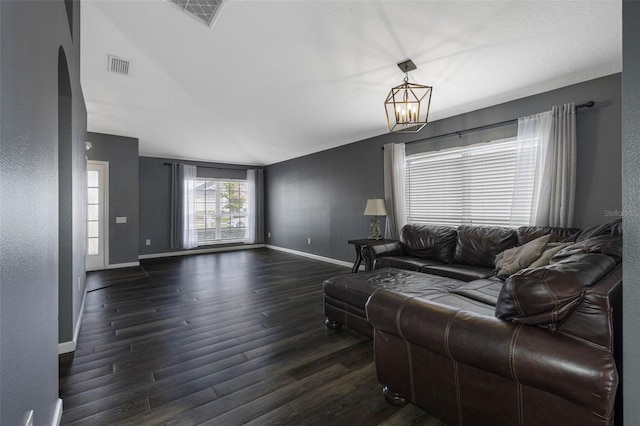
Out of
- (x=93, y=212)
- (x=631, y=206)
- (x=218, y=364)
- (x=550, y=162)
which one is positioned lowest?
(x=218, y=364)

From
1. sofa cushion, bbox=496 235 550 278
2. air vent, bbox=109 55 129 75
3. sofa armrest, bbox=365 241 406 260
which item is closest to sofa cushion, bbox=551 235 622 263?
sofa cushion, bbox=496 235 550 278

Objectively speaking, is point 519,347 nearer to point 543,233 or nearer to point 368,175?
point 543,233

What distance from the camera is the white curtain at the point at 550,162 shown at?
3113mm

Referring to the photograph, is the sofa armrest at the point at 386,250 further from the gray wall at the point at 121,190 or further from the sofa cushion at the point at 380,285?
the gray wall at the point at 121,190

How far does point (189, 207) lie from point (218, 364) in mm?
5920

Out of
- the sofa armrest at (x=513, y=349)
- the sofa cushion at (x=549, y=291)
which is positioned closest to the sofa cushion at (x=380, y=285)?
the sofa armrest at (x=513, y=349)

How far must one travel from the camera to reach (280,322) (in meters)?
3.04

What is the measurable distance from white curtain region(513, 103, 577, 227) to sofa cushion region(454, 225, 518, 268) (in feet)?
1.18

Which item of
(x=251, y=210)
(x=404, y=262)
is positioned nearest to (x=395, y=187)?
(x=404, y=262)

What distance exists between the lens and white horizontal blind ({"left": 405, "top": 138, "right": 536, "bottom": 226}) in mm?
3650

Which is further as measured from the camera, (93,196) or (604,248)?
(93,196)

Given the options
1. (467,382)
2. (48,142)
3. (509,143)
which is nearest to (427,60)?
(509,143)

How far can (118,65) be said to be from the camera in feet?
12.7

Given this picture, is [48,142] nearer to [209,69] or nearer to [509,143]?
[209,69]
